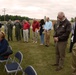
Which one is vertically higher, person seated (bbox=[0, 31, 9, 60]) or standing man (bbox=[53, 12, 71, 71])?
standing man (bbox=[53, 12, 71, 71])

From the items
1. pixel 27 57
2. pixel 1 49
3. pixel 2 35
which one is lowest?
pixel 27 57

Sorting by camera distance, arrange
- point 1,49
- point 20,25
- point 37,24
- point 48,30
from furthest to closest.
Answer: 1. point 20,25
2. point 37,24
3. point 48,30
4. point 1,49

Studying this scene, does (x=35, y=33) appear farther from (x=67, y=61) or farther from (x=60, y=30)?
(x=60, y=30)

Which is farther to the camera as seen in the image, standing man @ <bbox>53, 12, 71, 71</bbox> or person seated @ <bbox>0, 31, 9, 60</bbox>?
person seated @ <bbox>0, 31, 9, 60</bbox>

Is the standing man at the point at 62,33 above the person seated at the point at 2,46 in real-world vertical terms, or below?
above

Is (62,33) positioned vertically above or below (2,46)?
above

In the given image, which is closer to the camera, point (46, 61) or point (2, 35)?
point (2, 35)

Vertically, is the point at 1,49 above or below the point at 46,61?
above

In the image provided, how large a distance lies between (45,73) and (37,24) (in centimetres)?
663

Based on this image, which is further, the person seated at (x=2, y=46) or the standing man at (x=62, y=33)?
the person seated at (x=2, y=46)

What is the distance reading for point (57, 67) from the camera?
7.75 metres

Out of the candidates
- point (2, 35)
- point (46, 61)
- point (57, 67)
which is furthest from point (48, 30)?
point (2, 35)

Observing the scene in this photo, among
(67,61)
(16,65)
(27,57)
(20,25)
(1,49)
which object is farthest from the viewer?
(20,25)

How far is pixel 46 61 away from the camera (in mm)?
8938
